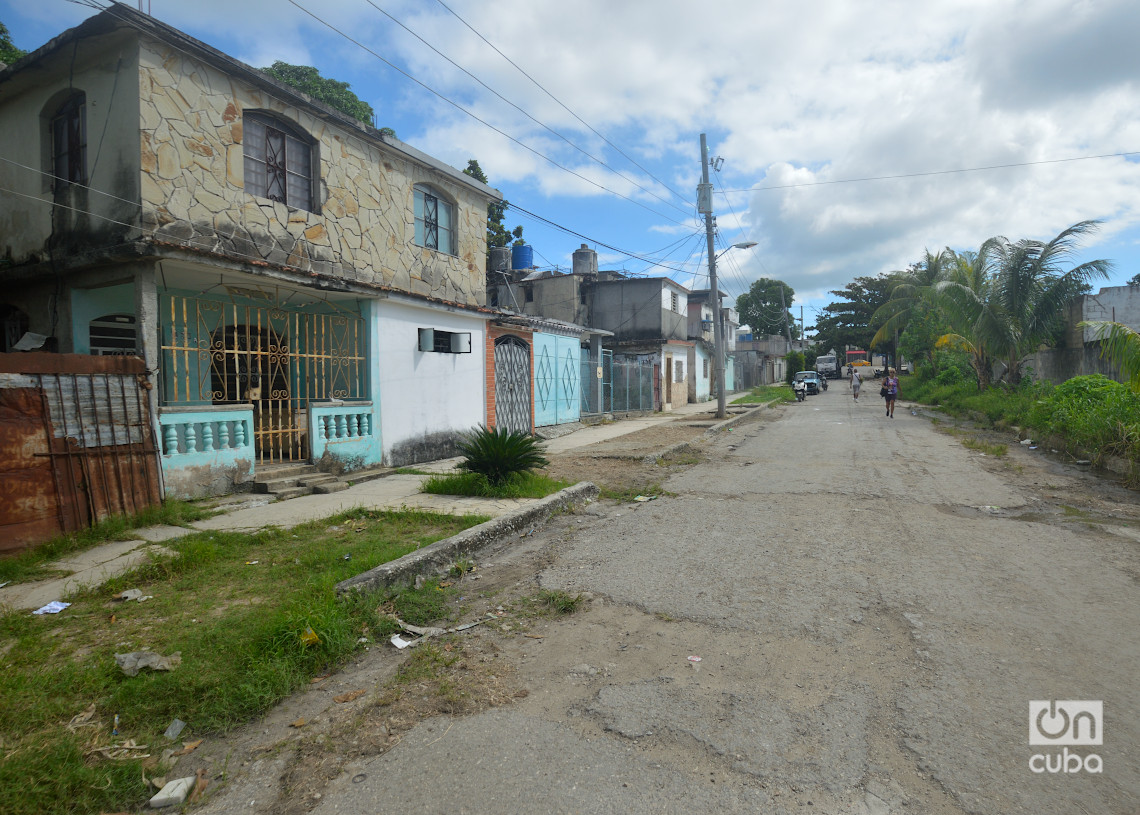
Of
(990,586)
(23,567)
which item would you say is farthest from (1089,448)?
(23,567)

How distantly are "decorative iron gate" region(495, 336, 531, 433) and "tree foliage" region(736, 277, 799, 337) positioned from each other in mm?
65393

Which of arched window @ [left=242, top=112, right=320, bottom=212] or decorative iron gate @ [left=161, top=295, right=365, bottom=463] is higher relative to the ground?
arched window @ [left=242, top=112, right=320, bottom=212]

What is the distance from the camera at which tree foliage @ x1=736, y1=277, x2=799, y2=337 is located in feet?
250

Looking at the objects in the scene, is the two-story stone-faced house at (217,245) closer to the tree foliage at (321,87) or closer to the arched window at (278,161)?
the arched window at (278,161)

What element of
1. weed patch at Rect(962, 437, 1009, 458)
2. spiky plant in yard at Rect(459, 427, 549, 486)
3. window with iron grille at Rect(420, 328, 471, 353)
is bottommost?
weed patch at Rect(962, 437, 1009, 458)

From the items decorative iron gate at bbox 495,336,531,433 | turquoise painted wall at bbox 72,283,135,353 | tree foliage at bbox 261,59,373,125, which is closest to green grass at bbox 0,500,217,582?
turquoise painted wall at bbox 72,283,135,353

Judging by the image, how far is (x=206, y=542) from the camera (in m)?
5.77

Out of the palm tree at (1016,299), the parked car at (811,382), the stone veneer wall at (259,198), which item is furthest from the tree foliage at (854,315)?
the stone veneer wall at (259,198)

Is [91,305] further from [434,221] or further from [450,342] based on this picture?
[434,221]

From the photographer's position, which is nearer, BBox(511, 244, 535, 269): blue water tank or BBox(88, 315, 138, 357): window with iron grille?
BBox(88, 315, 138, 357): window with iron grille

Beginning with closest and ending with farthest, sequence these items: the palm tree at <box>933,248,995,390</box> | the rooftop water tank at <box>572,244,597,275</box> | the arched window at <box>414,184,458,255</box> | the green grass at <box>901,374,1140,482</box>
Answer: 1. the green grass at <box>901,374,1140,482</box>
2. the arched window at <box>414,184,458,255</box>
3. the palm tree at <box>933,248,995,390</box>
4. the rooftop water tank at <box>572,244,597,275</box>

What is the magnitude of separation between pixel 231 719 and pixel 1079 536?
7.08m

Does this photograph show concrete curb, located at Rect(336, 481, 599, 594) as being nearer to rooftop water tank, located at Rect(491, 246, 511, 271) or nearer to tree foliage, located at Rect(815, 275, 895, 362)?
rooftop water tank, located at Rect(491, 246, 511, 271)

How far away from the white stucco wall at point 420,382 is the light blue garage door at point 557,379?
11.4ft
